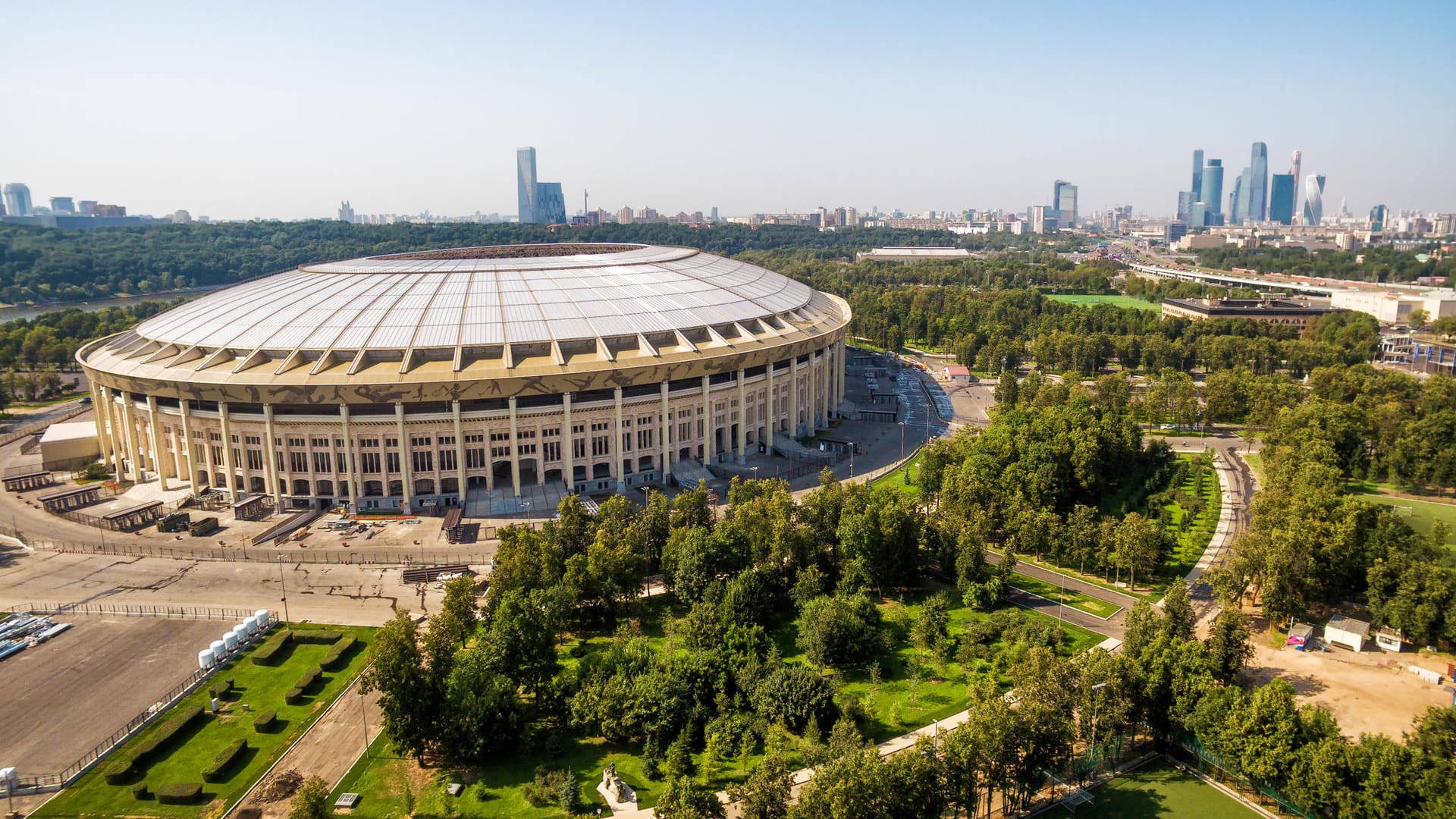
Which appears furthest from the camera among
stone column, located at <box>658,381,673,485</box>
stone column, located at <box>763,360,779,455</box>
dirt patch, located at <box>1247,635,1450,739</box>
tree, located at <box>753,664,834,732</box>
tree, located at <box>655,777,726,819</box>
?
stone column, located at <box>763,360,779,455</box>

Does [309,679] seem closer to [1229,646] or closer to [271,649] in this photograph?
[271,649]

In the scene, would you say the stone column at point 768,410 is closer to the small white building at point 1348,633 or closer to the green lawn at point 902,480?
the green lawn at point 902,480

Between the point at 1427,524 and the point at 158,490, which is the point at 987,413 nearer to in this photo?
Answer: the point at 1427,524

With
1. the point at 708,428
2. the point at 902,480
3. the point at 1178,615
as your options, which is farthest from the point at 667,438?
the point at 1178,615

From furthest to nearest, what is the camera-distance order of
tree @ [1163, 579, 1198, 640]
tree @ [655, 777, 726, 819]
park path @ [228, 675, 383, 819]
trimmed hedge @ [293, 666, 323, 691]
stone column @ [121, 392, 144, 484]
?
stone column @ [121, 392, 144, 484] → trimmed hedge @ [293, 666, 323, 691] → tree @ [1163, 579, 1198, 640] → park path @ [228, 675, 383, 819] → tree @ [655, 777, 726, 819]

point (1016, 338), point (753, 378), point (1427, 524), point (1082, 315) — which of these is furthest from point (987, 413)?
point (1082, 315)

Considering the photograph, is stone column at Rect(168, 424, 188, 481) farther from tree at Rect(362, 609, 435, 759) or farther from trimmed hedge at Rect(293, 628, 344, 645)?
tree at Rect(362, 609, 435, 759)

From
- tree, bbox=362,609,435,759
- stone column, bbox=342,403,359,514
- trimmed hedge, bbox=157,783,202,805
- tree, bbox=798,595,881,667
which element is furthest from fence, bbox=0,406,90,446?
tree, bbox=798,595,881,667
